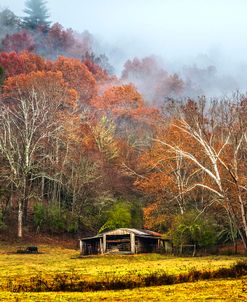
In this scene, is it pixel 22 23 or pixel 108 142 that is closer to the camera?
pixel 108 142

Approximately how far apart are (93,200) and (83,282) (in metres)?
40.3

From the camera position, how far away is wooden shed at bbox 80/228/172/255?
48.3 meters

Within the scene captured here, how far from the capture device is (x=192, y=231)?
45.3 meters

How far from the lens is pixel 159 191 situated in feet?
195

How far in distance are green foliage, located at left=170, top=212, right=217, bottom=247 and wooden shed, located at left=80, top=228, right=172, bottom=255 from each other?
403 centimetres

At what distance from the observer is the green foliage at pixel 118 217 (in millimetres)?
54969

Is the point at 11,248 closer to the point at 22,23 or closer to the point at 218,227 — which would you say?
the point at 218,227

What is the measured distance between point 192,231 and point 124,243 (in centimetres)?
989

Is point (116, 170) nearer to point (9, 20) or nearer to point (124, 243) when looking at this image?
point (124, 243)


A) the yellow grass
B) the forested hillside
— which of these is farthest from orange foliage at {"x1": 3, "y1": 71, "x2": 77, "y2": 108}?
the yellow grass

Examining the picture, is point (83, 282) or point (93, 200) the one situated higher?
point (93, 200)

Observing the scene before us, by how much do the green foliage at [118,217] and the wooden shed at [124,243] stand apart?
8.02 feet

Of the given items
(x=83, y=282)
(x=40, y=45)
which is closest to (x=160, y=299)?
(x=83, y=282)

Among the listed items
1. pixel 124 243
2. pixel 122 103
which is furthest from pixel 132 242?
pixel 122 103
